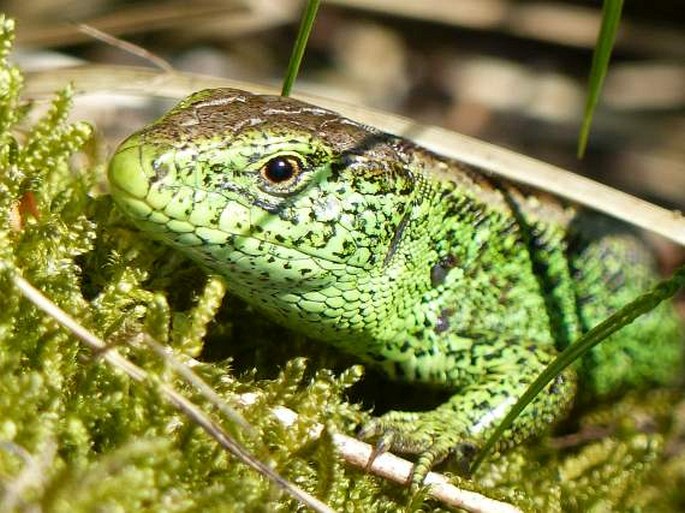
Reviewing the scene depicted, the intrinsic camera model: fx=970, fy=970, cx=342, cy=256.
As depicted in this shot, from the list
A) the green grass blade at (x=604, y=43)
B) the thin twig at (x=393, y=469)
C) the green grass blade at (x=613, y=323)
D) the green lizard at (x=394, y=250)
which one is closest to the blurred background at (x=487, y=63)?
the green lizard at (x=394, y=250)

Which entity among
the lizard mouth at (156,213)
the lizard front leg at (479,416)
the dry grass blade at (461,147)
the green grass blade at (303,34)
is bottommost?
the lizard front leg at (479,416)

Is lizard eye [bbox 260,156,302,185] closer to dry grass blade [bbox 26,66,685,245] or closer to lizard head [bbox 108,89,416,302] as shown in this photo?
lizard head [bbox 108,89,416,302]

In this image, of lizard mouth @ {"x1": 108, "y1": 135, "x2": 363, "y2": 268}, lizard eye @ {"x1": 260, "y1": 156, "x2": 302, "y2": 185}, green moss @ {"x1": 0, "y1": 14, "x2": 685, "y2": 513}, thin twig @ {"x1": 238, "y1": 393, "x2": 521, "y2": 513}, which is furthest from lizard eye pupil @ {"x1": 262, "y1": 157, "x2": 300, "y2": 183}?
thin twig @ {"x1": 238, "y1": 393, "x2": 521, "y2": 513}

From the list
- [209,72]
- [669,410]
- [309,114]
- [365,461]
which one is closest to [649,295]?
[365,461]

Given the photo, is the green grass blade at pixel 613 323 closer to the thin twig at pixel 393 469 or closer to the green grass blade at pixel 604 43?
the thin twig at pixel 393 469

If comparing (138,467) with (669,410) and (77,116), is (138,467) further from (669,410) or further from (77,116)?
(77,116)

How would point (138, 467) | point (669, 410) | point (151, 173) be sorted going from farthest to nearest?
point (669, 410) → point (151, 173) → point (138, 467)

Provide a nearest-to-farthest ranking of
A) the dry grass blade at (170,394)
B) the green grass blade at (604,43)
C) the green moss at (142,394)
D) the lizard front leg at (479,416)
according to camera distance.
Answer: the green moss at (142,394)
the dry grass blade at (170,394)
the green grass blade at (604,43)
the lizard front leg at (479,416)
